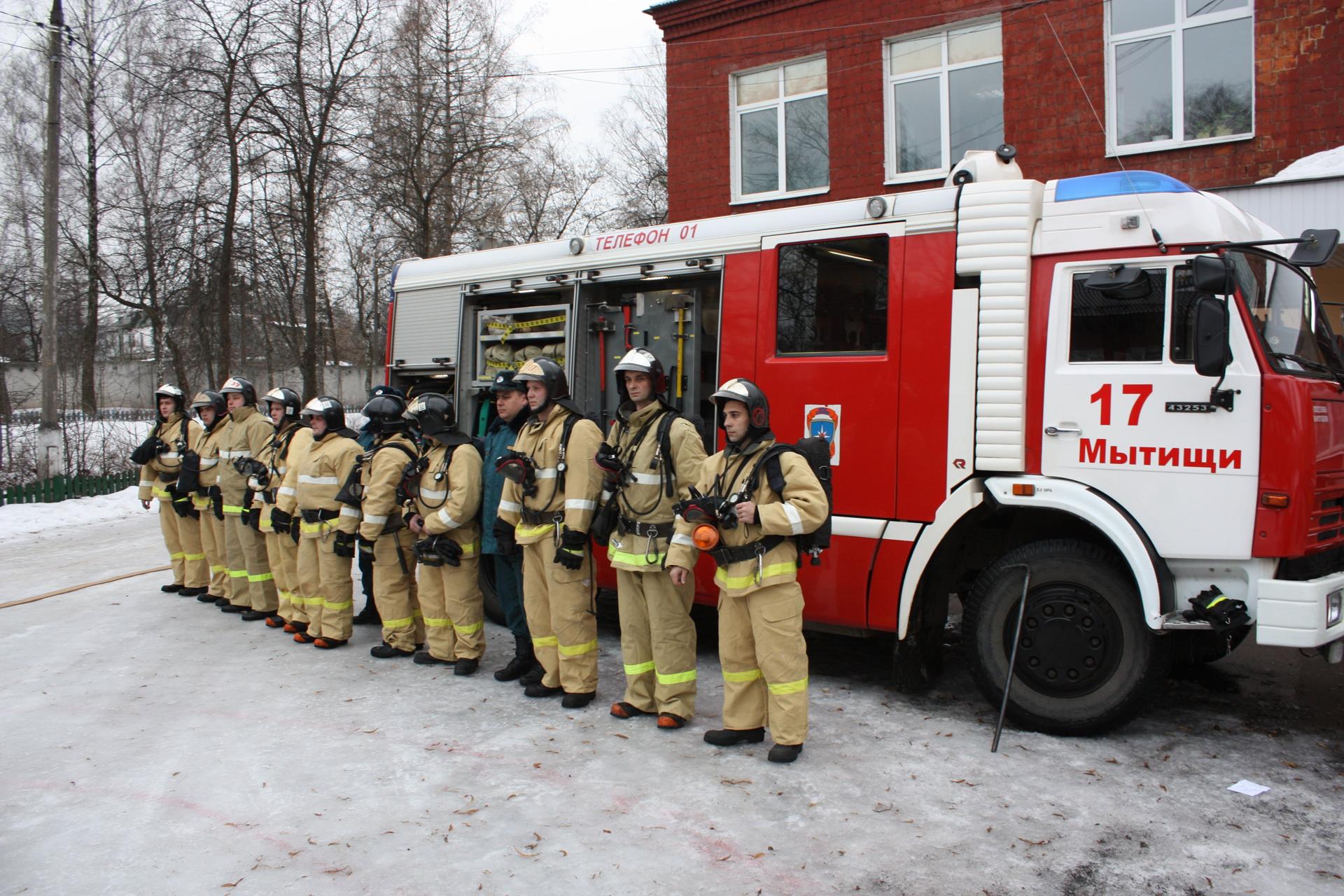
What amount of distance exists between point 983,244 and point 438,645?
4510mm

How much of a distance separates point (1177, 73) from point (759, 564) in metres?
8.76

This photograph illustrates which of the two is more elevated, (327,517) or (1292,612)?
(327,517)

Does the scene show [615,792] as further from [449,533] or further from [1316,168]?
[1316,168]

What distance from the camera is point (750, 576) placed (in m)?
4.78

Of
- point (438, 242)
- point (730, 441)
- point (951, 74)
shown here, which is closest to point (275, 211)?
point (438, 242)

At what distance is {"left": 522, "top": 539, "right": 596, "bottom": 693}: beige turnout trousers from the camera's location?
5.72 metres

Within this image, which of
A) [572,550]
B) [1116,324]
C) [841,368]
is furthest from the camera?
[841,368]

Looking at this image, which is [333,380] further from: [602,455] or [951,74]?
[602,455]

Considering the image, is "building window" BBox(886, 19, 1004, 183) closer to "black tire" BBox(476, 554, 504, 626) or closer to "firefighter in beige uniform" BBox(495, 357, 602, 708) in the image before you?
"black tire" BBox(476, 554, 504, 626)

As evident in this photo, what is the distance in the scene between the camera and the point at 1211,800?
14.3 ft

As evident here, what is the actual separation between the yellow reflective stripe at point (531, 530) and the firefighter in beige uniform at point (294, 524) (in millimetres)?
2406

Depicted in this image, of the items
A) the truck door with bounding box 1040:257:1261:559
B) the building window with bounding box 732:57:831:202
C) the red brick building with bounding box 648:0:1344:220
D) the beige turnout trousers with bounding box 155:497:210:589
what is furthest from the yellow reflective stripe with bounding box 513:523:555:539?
the building window with bounding box 732:57:831:202

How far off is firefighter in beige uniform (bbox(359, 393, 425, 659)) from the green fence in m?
10.5

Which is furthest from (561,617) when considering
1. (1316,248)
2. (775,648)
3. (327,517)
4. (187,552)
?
(187,552)
